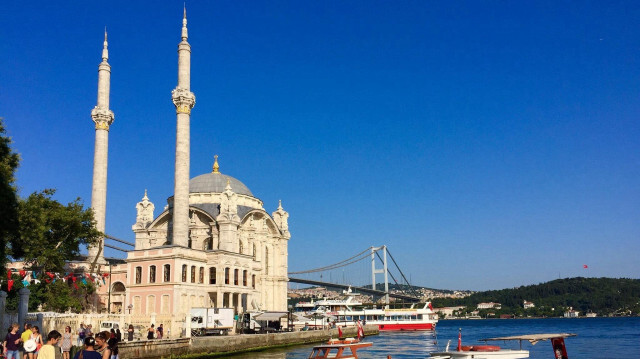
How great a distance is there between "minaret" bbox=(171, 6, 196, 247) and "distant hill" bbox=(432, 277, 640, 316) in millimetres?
138186

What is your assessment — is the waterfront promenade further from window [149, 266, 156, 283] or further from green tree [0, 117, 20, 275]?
window [149, 266, 156, 283]

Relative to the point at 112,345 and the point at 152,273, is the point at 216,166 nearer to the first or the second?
the point at 152,273

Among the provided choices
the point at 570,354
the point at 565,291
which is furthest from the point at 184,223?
the point at 565,291

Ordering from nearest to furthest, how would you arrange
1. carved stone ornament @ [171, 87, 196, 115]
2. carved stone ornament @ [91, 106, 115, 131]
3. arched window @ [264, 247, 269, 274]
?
1. carved stone ornament @ [171, 87, 196, 115]
2. carved stone ornament @ [91, 106, 115, 131]
3. arched window @ [264, 247, 269, 274]

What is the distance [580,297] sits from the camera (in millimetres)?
166250

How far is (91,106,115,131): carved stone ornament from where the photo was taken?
5084 cm

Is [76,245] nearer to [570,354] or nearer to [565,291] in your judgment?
[570,354]

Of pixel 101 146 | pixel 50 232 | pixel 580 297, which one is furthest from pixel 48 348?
pixel 580 297

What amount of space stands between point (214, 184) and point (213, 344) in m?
23.5

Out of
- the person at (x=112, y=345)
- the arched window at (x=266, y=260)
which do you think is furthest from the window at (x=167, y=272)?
the person at (x=112, y=345)

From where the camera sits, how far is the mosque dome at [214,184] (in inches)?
2250

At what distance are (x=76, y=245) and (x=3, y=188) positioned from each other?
14.4m

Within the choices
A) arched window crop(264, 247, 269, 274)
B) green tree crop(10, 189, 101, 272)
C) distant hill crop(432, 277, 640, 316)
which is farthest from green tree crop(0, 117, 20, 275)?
distant hill crop(432, 277, 640, 316)

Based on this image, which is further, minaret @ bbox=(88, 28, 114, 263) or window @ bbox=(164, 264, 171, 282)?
minaret @ bbox=(88, 28, 114, 263)
